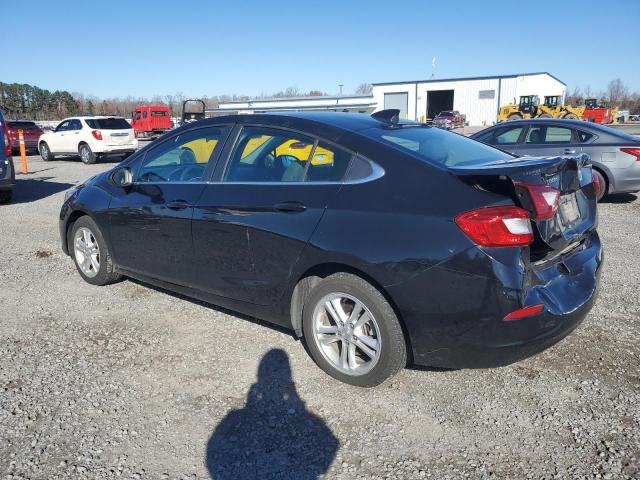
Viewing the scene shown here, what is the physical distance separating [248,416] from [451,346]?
119 centimetres

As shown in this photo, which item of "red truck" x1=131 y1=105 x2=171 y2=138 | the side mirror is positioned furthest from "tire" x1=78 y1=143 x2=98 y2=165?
"red truck" x1=131 y1=105 x2=171 y2=138

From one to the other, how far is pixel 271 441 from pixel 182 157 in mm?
2546

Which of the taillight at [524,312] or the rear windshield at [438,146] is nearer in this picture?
the taillight at [524,312]

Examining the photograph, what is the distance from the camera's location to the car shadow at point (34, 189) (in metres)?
10.8

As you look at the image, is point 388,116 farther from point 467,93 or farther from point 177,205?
point 467,93

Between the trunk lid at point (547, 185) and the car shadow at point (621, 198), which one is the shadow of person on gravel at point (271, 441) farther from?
the car shadow at point (621, 198)

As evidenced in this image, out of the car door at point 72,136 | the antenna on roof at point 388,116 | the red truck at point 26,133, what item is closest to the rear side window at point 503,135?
the antenna on roof at point 388,116

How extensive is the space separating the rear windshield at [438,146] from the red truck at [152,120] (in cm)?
3389

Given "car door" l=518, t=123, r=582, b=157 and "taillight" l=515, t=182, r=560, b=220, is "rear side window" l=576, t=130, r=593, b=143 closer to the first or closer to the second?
"car door" l=518, t=123, r=582, b=157

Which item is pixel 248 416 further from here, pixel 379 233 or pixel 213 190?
pixel 213 190

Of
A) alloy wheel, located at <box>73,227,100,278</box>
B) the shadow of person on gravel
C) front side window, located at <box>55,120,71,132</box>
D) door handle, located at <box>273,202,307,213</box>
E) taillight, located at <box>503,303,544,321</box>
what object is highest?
front side window, located at <box>55,120,71,132</box>

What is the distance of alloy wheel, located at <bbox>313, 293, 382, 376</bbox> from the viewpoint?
305 cm

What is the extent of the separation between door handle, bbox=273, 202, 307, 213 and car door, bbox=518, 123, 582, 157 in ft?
21.8

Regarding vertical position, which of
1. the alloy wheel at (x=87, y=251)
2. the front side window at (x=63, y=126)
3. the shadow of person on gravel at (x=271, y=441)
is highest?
the front side window at (x=63, y=126)
